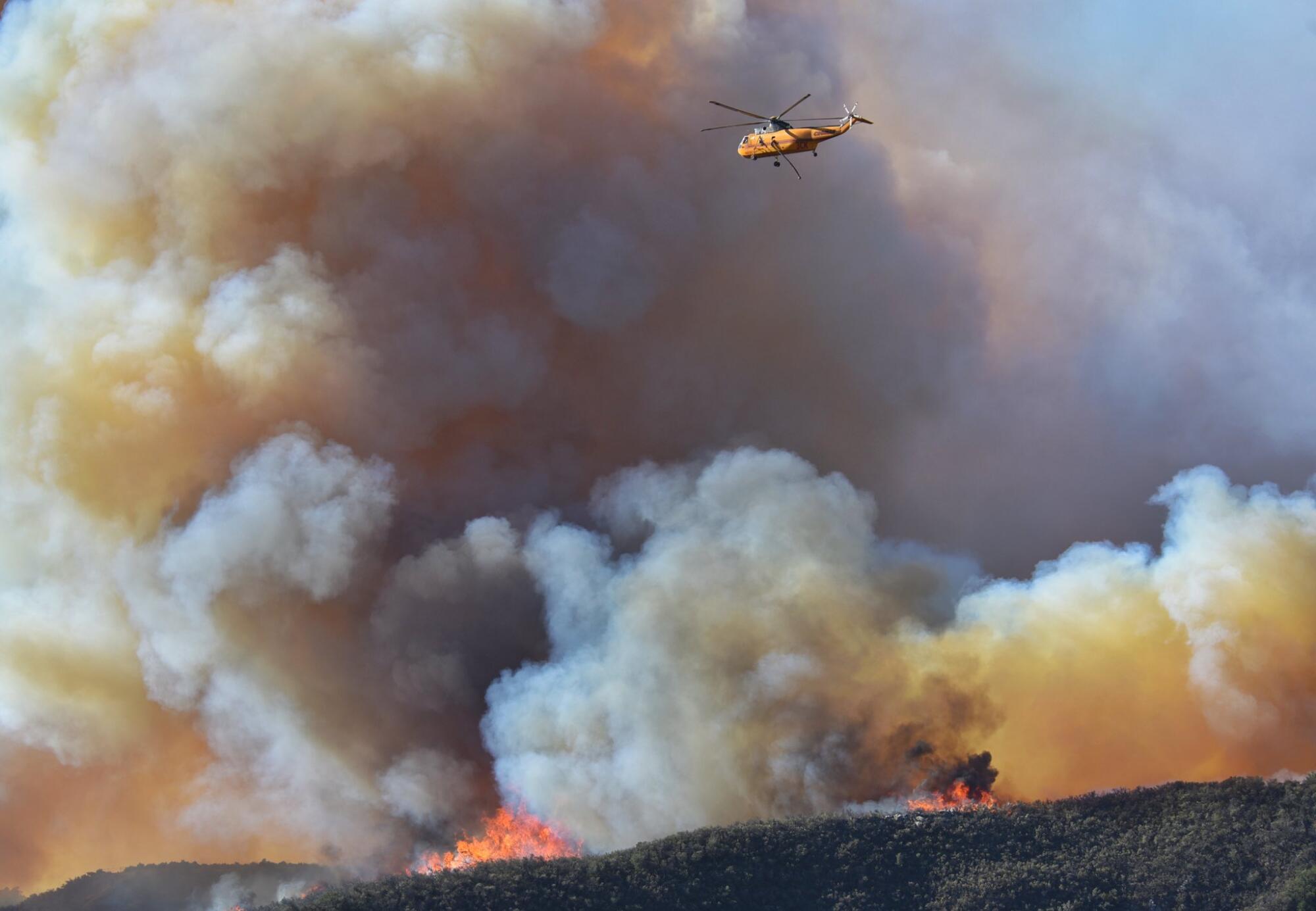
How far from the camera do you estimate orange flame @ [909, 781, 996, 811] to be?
8219cm

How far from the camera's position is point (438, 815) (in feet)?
289

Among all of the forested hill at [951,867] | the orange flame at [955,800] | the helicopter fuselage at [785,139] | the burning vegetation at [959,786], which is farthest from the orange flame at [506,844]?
the helicopter fuselage at [785,139]

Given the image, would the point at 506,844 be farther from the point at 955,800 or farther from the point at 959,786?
the point at 959,786

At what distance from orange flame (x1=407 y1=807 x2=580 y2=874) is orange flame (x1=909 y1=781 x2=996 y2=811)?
16593 millimetres

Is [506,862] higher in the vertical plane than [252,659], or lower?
lower

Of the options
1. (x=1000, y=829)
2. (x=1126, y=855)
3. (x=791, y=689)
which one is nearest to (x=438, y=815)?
(x=791, y=689)

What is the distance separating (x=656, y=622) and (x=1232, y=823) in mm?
29180

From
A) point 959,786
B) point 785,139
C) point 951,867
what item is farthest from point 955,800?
point 785,139

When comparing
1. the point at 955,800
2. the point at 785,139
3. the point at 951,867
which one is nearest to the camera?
the point at 951,867

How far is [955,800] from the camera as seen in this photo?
83000mm

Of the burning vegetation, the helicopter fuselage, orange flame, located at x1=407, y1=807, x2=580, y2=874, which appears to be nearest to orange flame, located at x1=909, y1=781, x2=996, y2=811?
the burning vegetation

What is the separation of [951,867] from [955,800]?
6.83 m

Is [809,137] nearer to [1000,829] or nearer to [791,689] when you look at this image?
[791,689]

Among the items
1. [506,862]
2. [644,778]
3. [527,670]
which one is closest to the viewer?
[506,862]
